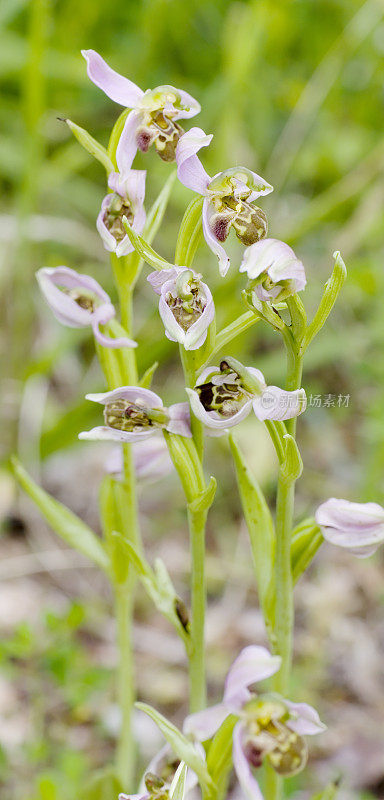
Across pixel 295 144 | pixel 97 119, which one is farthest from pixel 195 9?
pixel 295 144

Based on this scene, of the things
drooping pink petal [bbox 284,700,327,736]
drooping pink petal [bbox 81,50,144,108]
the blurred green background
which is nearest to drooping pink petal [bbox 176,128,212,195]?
drooping pink petal [bbox 81,50,144,108]

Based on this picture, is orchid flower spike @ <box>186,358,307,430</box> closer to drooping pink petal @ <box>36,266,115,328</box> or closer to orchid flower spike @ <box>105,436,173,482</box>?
drooping pink petal @ <box>36,266,115,328</box>

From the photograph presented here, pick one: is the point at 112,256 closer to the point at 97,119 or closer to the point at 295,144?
the point at 295,144

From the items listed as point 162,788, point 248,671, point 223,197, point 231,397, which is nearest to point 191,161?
point 223,197

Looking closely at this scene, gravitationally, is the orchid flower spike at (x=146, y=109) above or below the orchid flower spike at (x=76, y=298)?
above

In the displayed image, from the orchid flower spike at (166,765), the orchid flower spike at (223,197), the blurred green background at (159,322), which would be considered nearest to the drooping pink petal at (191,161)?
the orchid flower spike at (223,197)

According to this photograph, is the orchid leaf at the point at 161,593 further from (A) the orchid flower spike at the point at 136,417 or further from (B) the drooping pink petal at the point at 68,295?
(B) the drooping pink petal at the point at 68,295

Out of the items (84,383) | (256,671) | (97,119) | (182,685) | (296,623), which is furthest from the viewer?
(97,119)
